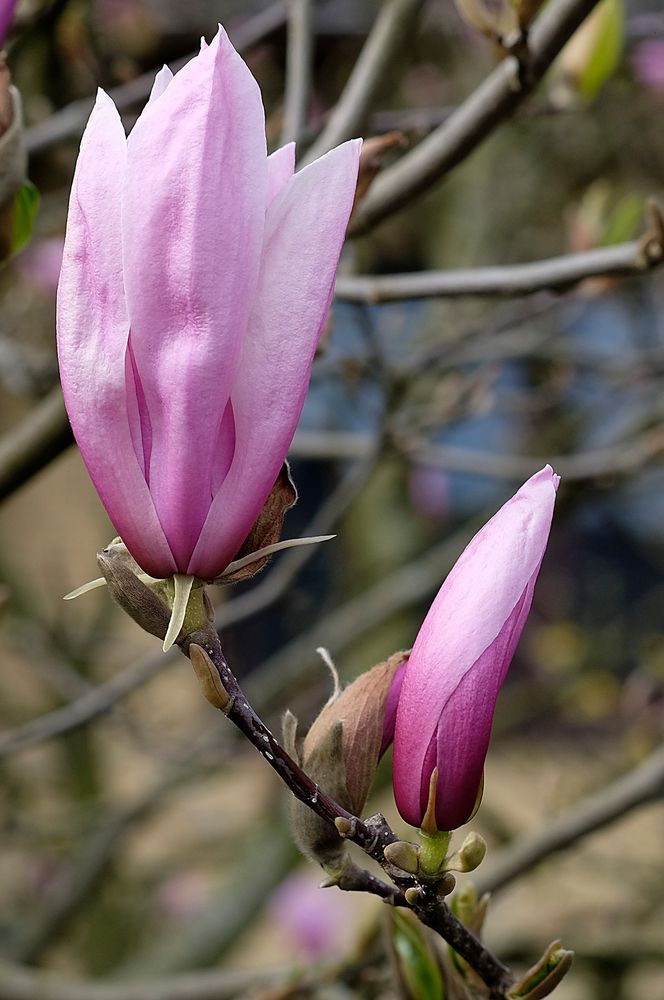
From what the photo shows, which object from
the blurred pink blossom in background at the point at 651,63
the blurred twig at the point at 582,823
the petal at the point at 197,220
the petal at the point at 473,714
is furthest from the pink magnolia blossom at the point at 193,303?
the blurred pink blossom in background at the point at 651,63

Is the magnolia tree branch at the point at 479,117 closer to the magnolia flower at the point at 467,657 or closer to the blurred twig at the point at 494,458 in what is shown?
the magnolia flower at the point at 467,657

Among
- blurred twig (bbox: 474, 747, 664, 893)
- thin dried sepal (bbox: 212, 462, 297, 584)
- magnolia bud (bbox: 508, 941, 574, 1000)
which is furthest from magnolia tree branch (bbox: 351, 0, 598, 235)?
blurred twig (bbox: 474, 747, 664, 893)

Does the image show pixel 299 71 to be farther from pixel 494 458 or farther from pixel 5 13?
pixel 494 458

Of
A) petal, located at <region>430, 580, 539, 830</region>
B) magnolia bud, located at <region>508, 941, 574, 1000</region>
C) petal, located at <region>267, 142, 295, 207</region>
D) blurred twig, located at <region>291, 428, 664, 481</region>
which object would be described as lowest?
blurred twig, located at <region>291, 428, 664, 481</region>

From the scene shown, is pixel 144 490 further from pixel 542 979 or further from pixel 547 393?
pixel 547 393

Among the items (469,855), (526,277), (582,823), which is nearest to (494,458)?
(582,823)

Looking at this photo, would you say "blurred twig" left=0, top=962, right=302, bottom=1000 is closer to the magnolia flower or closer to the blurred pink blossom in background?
the magnolia flower
